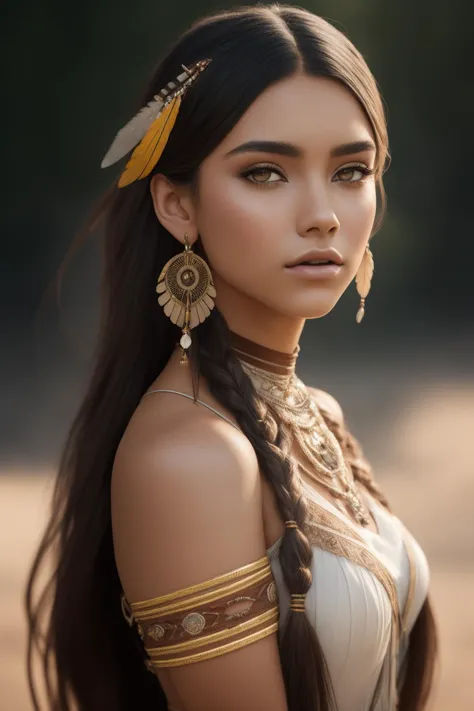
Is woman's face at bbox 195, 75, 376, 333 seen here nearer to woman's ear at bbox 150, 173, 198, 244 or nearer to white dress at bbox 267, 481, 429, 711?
woman's ear at bbox 150, 173, 198, 244

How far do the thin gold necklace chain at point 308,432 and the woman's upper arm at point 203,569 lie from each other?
264 mm

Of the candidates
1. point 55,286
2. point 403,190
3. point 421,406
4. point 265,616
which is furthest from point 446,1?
point 265,616

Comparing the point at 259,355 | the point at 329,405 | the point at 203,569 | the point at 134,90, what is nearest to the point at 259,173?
the point at 259,355

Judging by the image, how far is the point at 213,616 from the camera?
1488 mm

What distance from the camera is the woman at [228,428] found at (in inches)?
59.1

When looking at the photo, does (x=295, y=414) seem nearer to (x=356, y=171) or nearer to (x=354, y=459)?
(x=354, y=459)

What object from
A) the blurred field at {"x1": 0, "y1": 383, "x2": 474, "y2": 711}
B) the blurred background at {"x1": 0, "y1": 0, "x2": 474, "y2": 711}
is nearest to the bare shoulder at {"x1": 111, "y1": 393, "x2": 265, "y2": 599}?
the blurred field at {"x1": 0, "y1": 383, "x2": 474, "y2": 711}

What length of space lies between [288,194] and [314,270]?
0.40ft

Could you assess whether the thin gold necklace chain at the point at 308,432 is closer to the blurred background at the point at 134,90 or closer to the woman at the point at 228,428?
the woman at the point at 228,428

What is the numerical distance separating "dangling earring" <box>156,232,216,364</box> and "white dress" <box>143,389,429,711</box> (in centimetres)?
12

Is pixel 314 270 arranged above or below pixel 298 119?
below

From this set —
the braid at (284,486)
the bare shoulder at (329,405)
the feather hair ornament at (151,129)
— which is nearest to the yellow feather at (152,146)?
the feather hair ornament at (151,129)

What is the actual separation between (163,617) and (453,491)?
3882mm

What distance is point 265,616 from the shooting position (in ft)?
4.99
